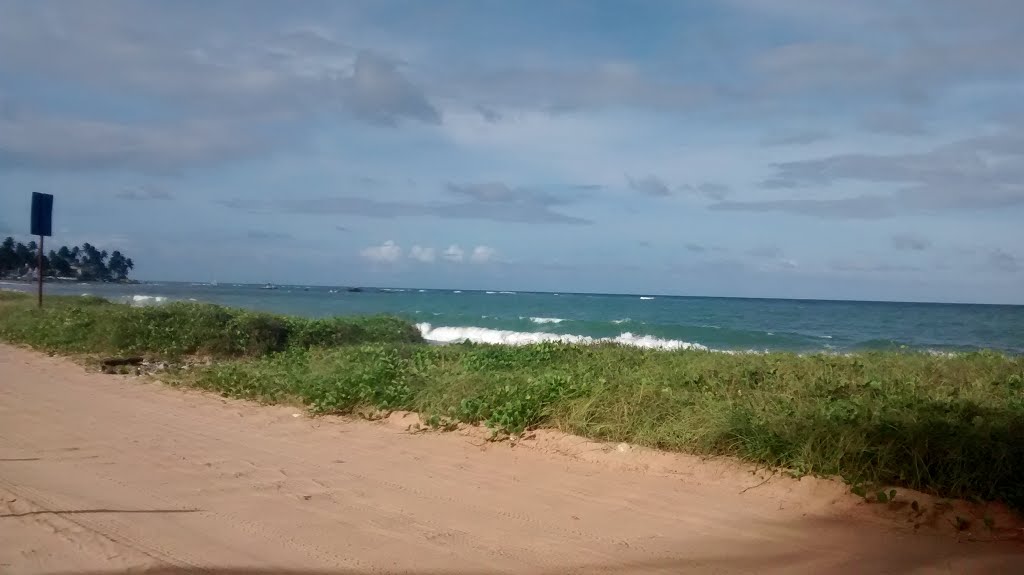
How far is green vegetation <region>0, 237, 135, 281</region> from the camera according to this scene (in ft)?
269

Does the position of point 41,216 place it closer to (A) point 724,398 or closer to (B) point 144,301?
(A) point 724,398

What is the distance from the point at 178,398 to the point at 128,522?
5390 mm

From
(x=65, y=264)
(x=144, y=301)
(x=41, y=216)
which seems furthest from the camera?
(x=65, y=264)

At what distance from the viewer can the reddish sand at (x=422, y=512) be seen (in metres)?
4.73

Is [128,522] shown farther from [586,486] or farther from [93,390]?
[93,390]

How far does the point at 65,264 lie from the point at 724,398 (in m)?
98.1

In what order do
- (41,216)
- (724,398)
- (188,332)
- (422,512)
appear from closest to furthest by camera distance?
(422,512), (724,398), (188,332), (41,216)

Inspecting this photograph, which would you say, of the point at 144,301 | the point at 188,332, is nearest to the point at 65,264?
the point at 144,301

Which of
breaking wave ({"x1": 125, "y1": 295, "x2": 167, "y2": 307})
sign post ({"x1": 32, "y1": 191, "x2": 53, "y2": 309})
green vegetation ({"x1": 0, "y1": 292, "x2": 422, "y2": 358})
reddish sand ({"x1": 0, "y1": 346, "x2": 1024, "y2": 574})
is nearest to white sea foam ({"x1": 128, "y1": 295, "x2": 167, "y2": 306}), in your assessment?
breaking wave ({"x1": 125, "y1": 295, "x2": 167, "y2": 307})

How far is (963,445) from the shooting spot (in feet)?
18.7

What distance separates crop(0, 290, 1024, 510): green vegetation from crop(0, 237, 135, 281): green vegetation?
75.4 meters

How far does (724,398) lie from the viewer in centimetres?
758

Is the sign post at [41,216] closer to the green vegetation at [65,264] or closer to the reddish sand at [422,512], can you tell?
the reddish sand at [422,512]

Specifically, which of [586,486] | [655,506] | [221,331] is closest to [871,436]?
[655,506]
